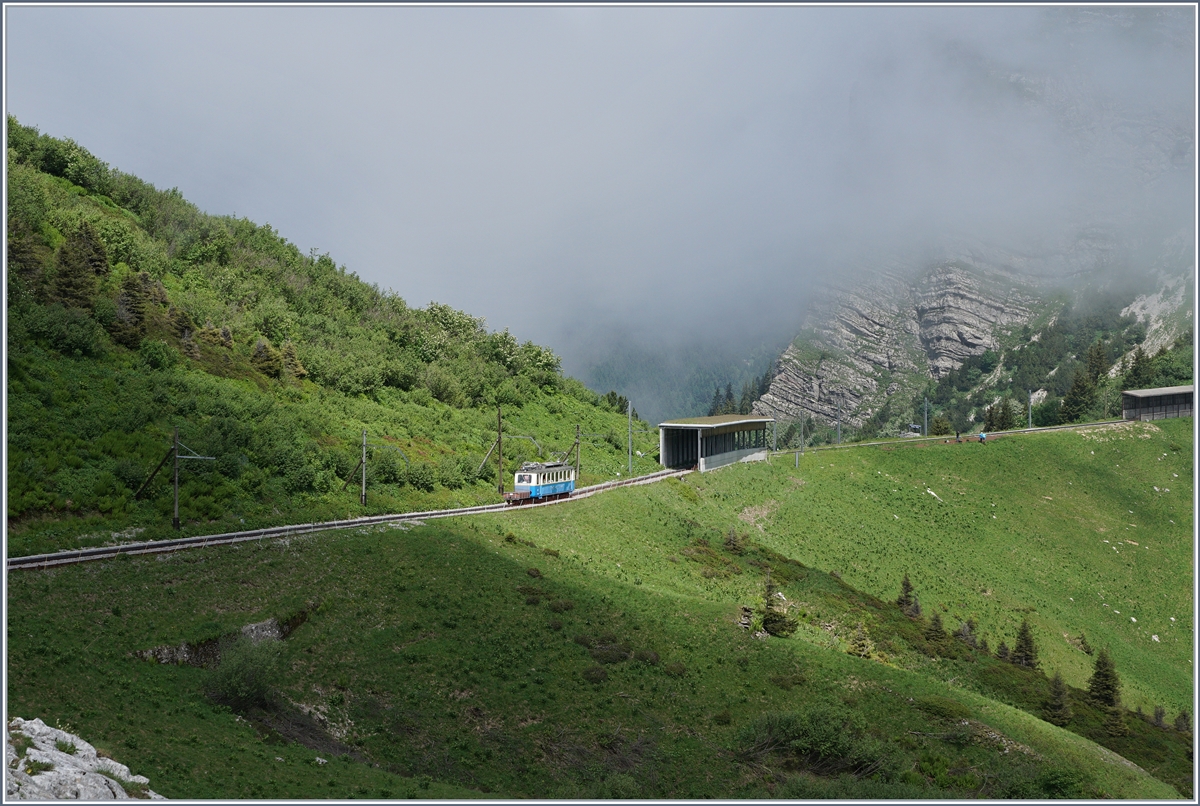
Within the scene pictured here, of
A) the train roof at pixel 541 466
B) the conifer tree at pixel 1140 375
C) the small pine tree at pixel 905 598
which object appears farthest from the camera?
the conifer tree at pixel 1140 375

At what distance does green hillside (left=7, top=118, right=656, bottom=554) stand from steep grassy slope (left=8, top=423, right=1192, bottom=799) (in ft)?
27.4

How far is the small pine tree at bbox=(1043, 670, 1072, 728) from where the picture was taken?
1581 inches

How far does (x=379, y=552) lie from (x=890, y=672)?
26.6 metres

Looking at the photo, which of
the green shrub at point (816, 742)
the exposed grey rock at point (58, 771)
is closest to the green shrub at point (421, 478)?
the green shrub at point (816, 742)

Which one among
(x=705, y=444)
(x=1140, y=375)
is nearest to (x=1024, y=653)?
(x=705, y=444)

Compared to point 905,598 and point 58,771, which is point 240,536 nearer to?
point 58,771

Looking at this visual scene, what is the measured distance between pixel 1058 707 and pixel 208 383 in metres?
58.0

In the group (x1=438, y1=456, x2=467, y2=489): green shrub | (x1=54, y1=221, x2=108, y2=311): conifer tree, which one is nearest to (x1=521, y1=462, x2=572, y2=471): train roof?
(x1=438, y1=456, x2=467, y2=489): green shrub

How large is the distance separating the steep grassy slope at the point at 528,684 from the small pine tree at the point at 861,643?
75 centimetres

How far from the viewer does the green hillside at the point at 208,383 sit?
40594 millimetres

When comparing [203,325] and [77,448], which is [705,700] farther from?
[203,325]

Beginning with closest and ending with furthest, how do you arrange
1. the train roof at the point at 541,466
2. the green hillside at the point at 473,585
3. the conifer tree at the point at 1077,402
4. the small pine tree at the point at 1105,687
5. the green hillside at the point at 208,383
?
the green hillside at the point at 473,585 < the green hillside at the point at 208,383 < the small pine tree at the point at 1105,687 < the train roof at the point at 541,466 < the conifer tree at the point at 1077,402

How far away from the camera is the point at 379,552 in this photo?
40.3 meters

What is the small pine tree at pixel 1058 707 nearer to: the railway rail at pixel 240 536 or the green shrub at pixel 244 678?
the railway rail at pixel 240 536
